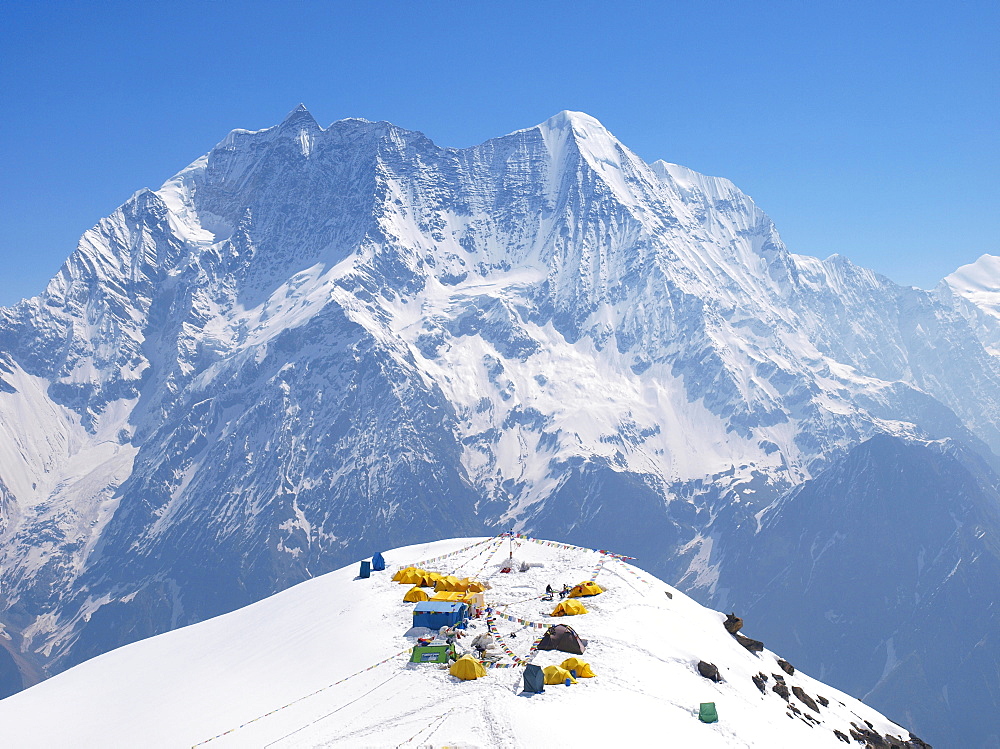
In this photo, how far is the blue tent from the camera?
71875 millimetres

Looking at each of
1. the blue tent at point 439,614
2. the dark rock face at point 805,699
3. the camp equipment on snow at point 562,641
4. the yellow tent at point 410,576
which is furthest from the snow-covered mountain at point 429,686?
the yellow tent at point 410,576

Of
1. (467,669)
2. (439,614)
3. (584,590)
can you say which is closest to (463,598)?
(439,614)

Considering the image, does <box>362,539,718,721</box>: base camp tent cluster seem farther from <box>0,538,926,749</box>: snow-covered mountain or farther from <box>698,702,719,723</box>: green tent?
<box>0,538,926,749</box>: snow-covered mountain

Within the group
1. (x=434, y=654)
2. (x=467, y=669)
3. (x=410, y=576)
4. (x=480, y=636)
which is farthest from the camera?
(x=410, y=576)

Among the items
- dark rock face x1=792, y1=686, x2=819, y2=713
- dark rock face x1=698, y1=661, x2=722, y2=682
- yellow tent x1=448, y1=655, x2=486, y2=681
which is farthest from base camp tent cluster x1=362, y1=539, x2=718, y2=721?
dark rock face x1=792, y1=686, x2=819, y2=713

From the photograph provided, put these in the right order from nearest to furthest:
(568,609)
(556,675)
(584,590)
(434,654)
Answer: (556,675)
(434,654)
(568,609)
(584,590)

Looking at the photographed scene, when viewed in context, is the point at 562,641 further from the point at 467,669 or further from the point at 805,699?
the point at 805,699

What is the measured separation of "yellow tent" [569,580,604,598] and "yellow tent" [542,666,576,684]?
858 inches

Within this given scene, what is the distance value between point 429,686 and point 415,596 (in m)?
22.0

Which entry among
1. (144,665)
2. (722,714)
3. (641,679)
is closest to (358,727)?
(641,679)

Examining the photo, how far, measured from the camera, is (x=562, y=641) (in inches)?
2616

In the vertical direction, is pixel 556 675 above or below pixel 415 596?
below

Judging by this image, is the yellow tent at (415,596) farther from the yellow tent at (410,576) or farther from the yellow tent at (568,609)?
the yellow tent at (568,609)

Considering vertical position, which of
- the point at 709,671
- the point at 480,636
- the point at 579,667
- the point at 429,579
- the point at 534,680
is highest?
the point at 429,579
